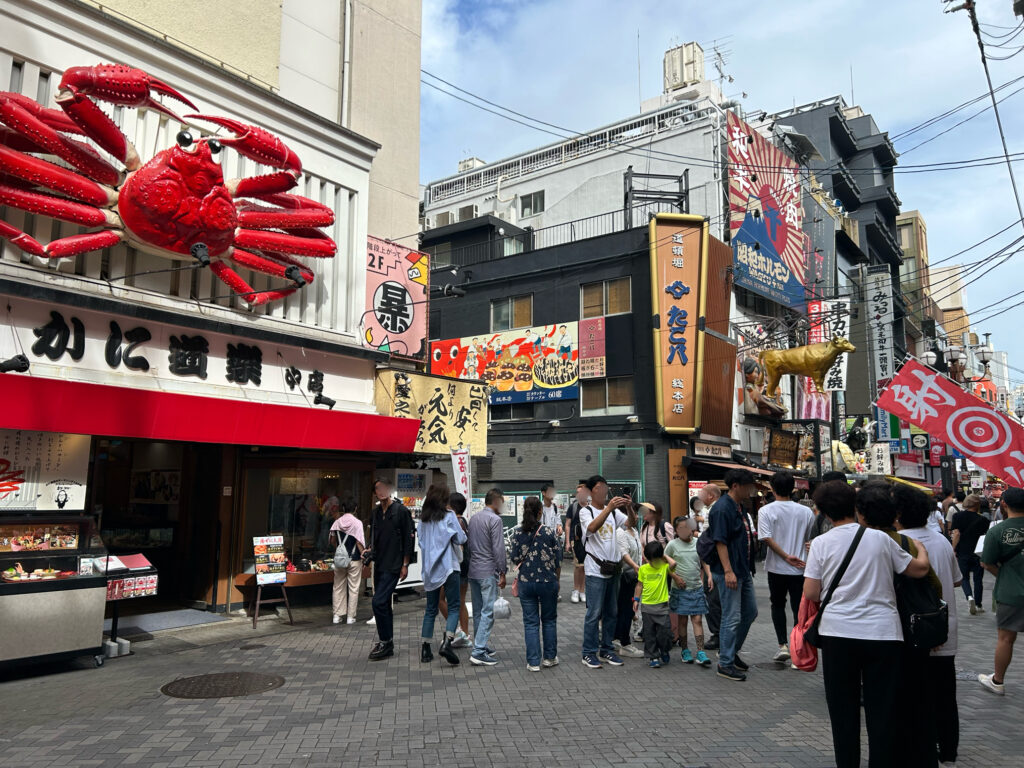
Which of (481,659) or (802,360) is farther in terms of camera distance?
(802,360)

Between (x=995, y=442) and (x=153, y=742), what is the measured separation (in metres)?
7.85

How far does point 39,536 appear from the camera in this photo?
26.6 feet

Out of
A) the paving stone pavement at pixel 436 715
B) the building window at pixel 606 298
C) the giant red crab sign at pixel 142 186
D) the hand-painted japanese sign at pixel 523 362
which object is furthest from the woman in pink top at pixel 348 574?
the building window at pixel 606 298

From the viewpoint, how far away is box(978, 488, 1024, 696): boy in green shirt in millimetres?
6426

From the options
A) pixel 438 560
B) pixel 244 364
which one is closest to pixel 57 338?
pixel 244 364

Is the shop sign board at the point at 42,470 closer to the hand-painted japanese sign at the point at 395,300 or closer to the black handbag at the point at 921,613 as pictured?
the hand-painted japanese sign at the point at 395,300

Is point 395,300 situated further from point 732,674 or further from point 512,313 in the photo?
point 512,313

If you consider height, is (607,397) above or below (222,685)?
above

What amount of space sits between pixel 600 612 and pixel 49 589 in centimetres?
587

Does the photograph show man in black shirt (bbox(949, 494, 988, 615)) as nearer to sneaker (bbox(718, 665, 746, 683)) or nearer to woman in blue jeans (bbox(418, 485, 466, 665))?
sneaker (bbox(718, 665, 746, 683))

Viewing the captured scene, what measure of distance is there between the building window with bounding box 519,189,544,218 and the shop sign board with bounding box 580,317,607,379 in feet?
32.5

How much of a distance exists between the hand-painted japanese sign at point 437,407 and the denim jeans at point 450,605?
5.10 meters

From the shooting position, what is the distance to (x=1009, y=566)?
21.4 feet

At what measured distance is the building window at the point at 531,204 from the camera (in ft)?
105
